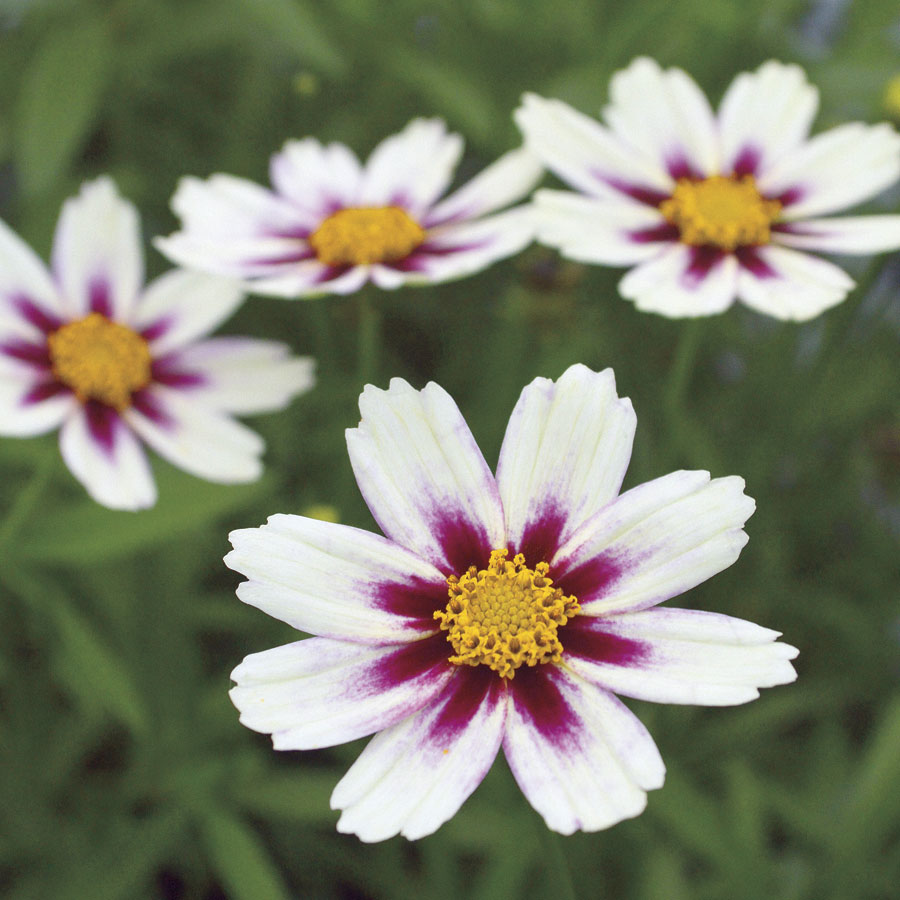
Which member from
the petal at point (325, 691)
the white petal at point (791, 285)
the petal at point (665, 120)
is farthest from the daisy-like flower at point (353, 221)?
the petal at point (325, 691)

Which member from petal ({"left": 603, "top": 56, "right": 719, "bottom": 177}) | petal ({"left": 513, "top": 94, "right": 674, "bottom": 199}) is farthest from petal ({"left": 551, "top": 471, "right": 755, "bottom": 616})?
petal ({"left": 603, "top": 56, "right": 719, "bottom": 177})

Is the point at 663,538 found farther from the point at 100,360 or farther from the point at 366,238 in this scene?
the point at 100,360

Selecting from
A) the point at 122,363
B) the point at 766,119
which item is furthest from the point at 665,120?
the point at 122,363

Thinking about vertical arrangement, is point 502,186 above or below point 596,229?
above

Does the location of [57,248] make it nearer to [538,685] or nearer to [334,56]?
[334,56]

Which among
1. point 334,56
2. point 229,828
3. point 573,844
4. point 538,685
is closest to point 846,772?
point 573,844

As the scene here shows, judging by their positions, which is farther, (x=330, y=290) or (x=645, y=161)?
(x=645, y=161)

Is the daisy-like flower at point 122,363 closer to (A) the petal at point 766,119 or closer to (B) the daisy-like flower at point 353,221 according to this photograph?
(B) the daisy-like flower at point 353,221
